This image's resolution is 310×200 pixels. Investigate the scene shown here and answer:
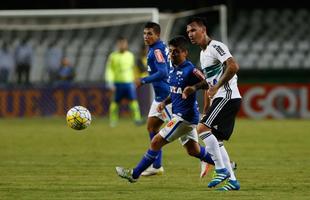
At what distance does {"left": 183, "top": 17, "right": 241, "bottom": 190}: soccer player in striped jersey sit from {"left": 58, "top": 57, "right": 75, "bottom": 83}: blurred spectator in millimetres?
15960

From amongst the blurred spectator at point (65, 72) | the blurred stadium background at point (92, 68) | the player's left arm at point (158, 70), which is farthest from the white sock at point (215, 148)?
the blurred spectator at point (65, 72)

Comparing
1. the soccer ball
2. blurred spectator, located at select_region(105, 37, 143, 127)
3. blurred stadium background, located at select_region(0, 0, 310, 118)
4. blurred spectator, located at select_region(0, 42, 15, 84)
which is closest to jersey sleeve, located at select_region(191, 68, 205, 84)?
the soccer ball

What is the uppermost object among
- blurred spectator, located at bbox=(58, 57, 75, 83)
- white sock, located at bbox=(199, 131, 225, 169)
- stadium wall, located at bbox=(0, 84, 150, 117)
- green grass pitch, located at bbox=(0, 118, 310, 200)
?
white sock, located at bbox=(199, 131, 225, 169)

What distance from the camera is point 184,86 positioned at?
10.1m

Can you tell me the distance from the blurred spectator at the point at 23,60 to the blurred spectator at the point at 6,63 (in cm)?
19

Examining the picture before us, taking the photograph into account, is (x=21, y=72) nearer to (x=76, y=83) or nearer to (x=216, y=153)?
(x=76, y=83)

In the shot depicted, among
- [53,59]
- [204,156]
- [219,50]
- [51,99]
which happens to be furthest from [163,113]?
[53,59]

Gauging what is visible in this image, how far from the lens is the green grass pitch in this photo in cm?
942

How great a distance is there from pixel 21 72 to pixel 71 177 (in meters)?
15.3

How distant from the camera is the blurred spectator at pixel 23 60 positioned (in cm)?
2573

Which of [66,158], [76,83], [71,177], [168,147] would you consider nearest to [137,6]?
[76,83]

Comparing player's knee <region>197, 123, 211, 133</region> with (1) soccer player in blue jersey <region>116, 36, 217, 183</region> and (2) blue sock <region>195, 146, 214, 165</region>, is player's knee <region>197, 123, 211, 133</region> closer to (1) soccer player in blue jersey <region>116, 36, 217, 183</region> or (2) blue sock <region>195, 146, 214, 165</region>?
(1) soccer player in blue jersey <region>116, 36, 217, 183</region>

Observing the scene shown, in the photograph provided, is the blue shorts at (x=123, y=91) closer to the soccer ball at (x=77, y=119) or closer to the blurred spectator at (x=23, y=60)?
the blurred spectator at (x=23, y=60)

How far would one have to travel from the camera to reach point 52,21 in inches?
957
